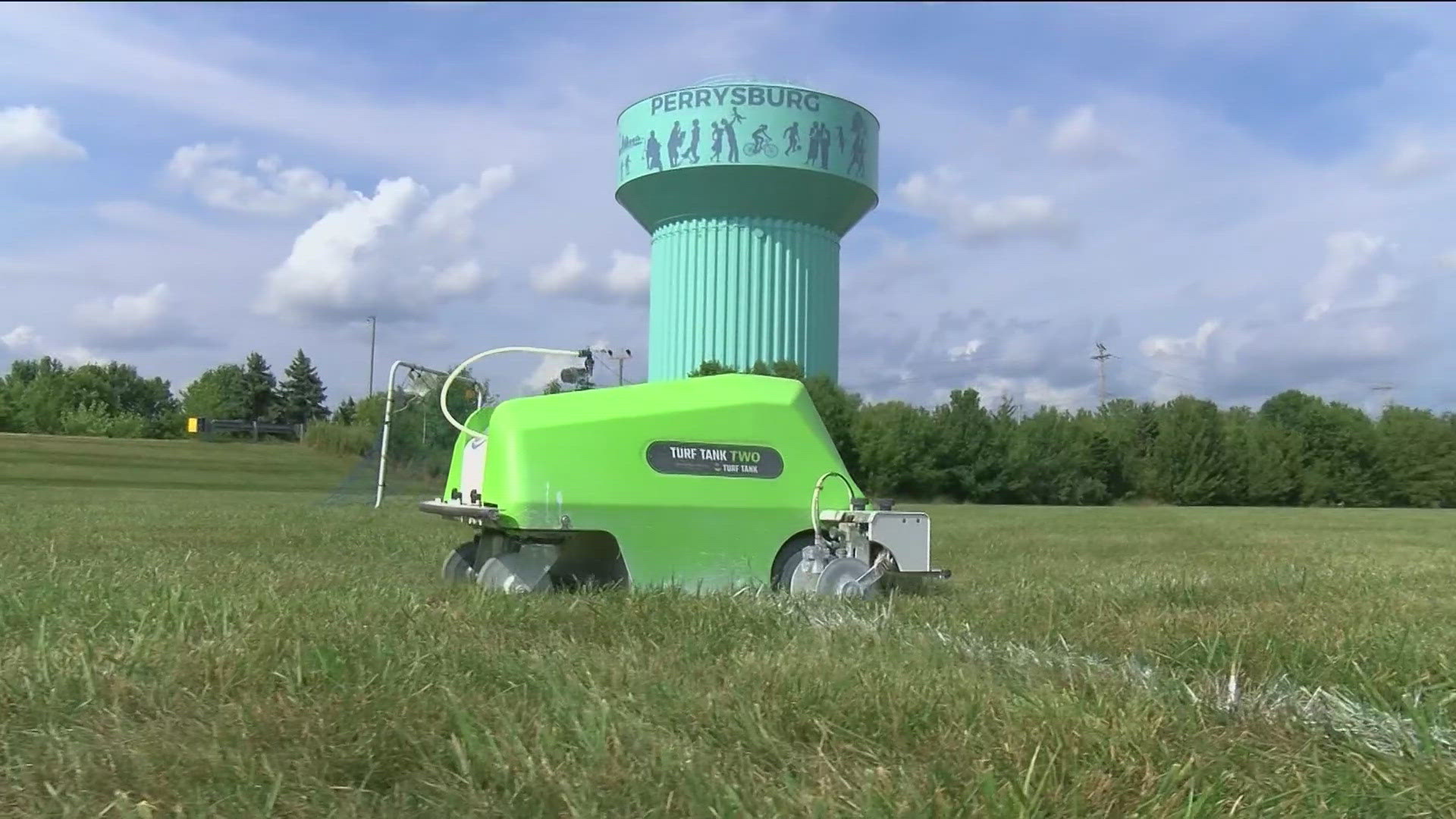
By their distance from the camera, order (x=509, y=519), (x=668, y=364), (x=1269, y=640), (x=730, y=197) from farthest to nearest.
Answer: (x=668, y=364)
(x=730, y=197)
(x=509, y=519)
(x=1269, y=640)

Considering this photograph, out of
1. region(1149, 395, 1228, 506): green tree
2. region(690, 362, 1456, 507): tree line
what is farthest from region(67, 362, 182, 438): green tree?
region(1149, 395, 1228, 506): green tree

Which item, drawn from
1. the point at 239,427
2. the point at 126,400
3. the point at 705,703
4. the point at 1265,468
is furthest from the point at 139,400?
the point at 705,703

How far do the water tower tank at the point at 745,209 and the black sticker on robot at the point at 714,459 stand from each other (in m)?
29.8

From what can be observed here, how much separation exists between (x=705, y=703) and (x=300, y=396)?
97.7m

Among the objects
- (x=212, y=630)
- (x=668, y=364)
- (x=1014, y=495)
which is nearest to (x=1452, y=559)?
(x=212, y=630)

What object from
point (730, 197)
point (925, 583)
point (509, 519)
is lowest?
point (925, 583)

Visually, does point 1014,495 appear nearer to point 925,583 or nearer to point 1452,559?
point 1452,559

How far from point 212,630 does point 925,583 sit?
14.0ft

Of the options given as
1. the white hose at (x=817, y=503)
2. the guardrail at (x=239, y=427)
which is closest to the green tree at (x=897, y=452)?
the white hose at (x=817, y=503)

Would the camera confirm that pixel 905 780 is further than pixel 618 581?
No

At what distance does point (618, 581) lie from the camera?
17.5 ft

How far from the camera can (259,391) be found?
3543 inches

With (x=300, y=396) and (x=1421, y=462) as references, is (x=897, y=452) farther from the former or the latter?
(x=300, y=396)

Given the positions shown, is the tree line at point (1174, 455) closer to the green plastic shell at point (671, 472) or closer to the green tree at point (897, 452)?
the green tree at point (897, 452)
